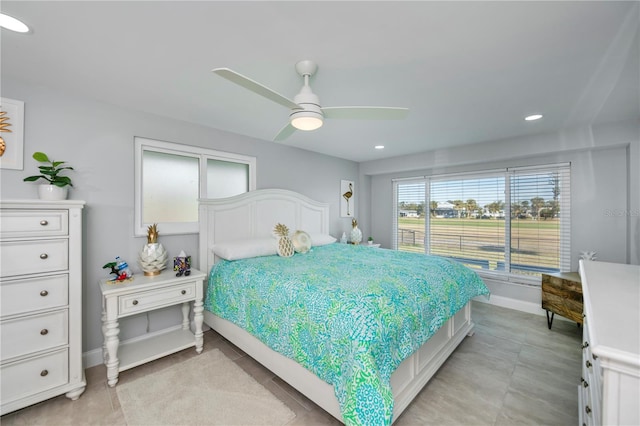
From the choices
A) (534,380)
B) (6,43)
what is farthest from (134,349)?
(534,380)

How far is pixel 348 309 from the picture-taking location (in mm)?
1547

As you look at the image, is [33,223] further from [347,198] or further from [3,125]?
[347,198]

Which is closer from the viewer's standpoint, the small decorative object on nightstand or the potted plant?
the potted plant

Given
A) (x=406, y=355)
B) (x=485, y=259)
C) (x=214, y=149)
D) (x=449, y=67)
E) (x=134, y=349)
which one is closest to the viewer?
(x=406, y=355)

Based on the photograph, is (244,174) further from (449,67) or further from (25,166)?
(449,67)

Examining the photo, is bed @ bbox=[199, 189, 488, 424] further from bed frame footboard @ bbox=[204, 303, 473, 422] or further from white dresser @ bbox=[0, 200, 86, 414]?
white dresser @ bbox=[0, 200, 86, 414]

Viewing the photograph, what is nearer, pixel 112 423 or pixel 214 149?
pixel 112 423

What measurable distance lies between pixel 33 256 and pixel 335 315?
2.13m

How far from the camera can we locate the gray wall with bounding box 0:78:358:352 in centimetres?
215

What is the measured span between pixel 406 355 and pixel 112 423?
200cm

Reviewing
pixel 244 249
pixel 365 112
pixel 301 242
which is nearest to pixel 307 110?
pixel 365 112

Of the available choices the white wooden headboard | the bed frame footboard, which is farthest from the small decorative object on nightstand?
the white wooden headboard

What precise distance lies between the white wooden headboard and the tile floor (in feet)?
3.76

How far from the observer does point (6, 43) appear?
5.40 feet
